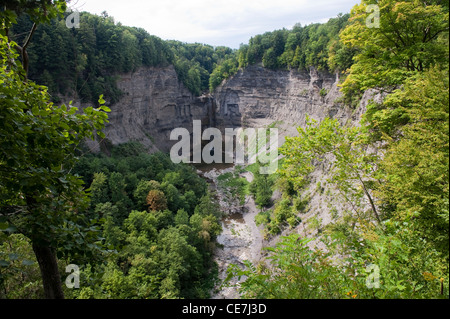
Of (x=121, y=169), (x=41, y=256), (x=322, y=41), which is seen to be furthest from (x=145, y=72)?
(x=41, y=256)

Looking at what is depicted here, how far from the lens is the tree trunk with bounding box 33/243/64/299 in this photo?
4.39 m

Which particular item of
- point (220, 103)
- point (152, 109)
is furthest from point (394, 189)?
point (220, 103)

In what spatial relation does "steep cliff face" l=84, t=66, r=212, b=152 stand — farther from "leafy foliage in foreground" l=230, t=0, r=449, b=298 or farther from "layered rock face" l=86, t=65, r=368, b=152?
"leafy foliage in foreground" l=230, t=0, r=449, b=298

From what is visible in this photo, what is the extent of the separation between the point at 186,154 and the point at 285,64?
29650 millimetres

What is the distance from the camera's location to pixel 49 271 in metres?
4.45

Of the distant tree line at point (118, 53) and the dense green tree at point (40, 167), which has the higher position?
the distant tree line at point (118, 53)

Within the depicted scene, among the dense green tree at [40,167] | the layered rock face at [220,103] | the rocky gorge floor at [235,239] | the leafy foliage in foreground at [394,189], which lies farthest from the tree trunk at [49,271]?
the layered rock face at [220,103]

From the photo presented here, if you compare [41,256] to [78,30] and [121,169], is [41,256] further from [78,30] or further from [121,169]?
[78,30]

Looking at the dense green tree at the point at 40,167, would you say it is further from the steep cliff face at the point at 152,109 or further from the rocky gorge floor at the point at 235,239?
the steep cliff face at the point at 152,109

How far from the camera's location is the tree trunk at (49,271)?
14.4ft

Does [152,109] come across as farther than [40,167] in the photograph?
Yes

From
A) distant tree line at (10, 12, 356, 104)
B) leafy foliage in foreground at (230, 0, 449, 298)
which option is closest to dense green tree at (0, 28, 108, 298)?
leafy foliage in foreground at (230, 0, 449, 298)

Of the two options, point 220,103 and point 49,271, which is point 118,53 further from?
A: point 49,271

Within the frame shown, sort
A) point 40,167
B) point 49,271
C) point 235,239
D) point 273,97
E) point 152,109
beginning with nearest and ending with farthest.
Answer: point 40,167
point 49,271
point 235,239
point 152,109
point 273,97
